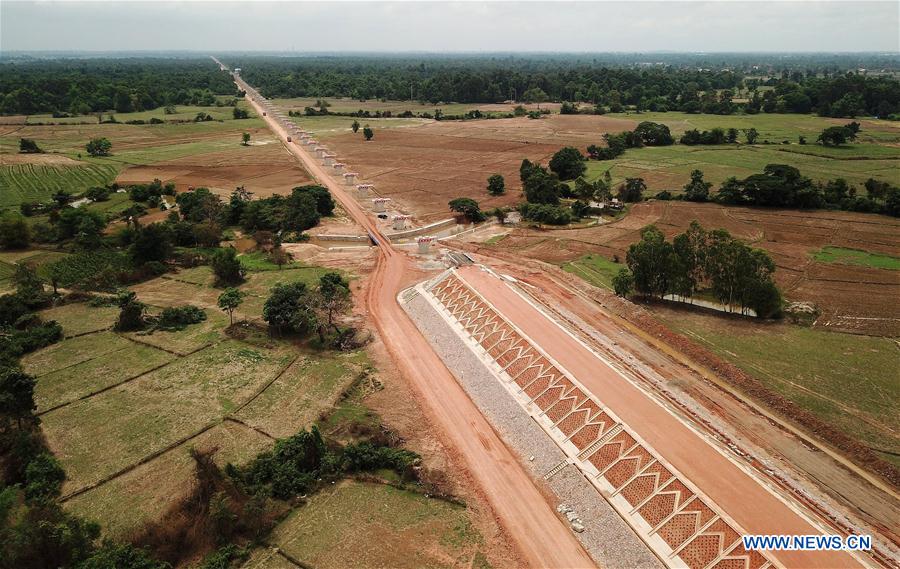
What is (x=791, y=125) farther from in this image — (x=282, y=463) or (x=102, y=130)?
(x=102, y=130)

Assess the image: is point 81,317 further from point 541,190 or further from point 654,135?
point 654,135

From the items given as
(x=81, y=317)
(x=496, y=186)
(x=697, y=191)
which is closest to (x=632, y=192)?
(x=697, y=191)

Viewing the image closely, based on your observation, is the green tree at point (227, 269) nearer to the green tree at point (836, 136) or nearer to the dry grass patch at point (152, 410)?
the dry grass patch at point (152, 410)

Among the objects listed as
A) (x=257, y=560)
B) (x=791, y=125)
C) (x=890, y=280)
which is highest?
(x=791, y=125)

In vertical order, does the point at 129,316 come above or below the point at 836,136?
below

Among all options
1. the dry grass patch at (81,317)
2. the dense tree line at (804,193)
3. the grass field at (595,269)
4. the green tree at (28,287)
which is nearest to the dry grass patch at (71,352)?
the dry grass patch at (81,317)

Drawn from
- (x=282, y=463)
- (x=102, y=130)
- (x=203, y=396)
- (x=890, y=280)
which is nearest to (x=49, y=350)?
(x=203, y=396)
